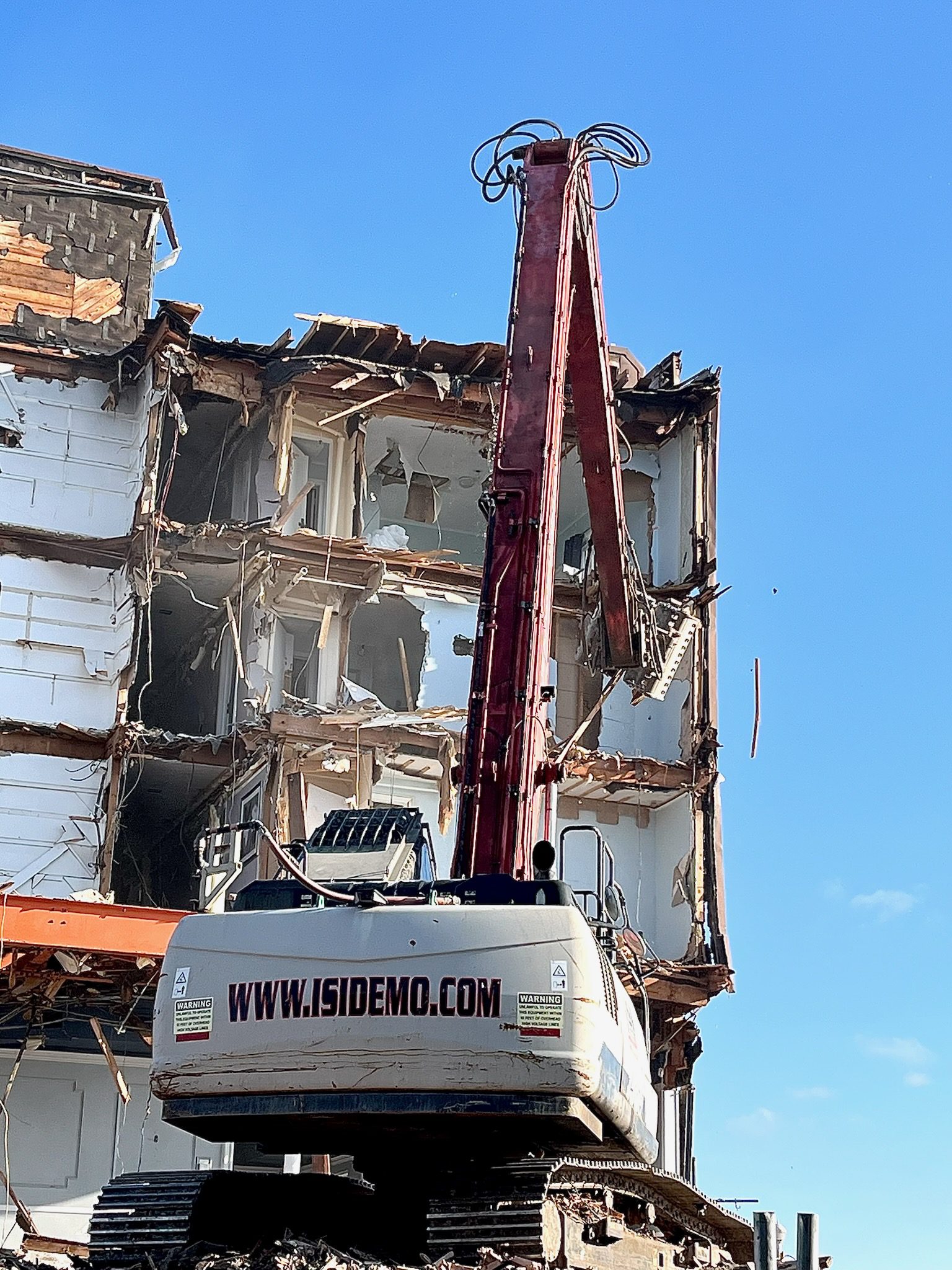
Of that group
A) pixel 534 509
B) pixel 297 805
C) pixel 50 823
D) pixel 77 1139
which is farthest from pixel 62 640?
pixel 534 509

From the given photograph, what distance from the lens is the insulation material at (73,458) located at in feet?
104

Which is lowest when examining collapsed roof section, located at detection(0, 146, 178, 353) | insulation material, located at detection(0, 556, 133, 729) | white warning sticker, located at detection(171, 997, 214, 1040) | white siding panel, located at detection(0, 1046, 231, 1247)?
white warning sticker, located at detection(171, 997, 214, 1040)

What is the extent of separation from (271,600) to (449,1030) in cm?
2065

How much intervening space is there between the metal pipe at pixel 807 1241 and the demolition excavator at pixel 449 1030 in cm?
165

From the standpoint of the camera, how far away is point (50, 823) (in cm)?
3005

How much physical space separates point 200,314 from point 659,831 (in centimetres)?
1247

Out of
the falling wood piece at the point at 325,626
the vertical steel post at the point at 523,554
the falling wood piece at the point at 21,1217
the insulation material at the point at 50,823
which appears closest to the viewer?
the vertical steel post at the point at 523,554

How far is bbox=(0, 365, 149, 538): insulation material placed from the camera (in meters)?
31.8

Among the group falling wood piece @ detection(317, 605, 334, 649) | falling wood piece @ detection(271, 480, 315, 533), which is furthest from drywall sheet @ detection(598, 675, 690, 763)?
falling wood piece @ detection(271, 480, 315, 533)

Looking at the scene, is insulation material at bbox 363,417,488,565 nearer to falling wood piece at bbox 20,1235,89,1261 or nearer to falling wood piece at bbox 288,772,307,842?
falling wood piece at bbox 288,772,307,842

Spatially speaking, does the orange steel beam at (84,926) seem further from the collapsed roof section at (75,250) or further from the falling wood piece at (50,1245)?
the collapsed roof section at (75,250)

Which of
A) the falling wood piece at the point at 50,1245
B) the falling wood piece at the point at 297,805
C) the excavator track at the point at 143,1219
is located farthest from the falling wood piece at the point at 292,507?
the excavator track at the point at 143,1219

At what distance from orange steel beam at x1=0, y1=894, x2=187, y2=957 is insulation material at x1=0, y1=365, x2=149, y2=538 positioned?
34.7 feet

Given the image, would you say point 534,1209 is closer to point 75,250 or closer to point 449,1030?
point 449,1030
